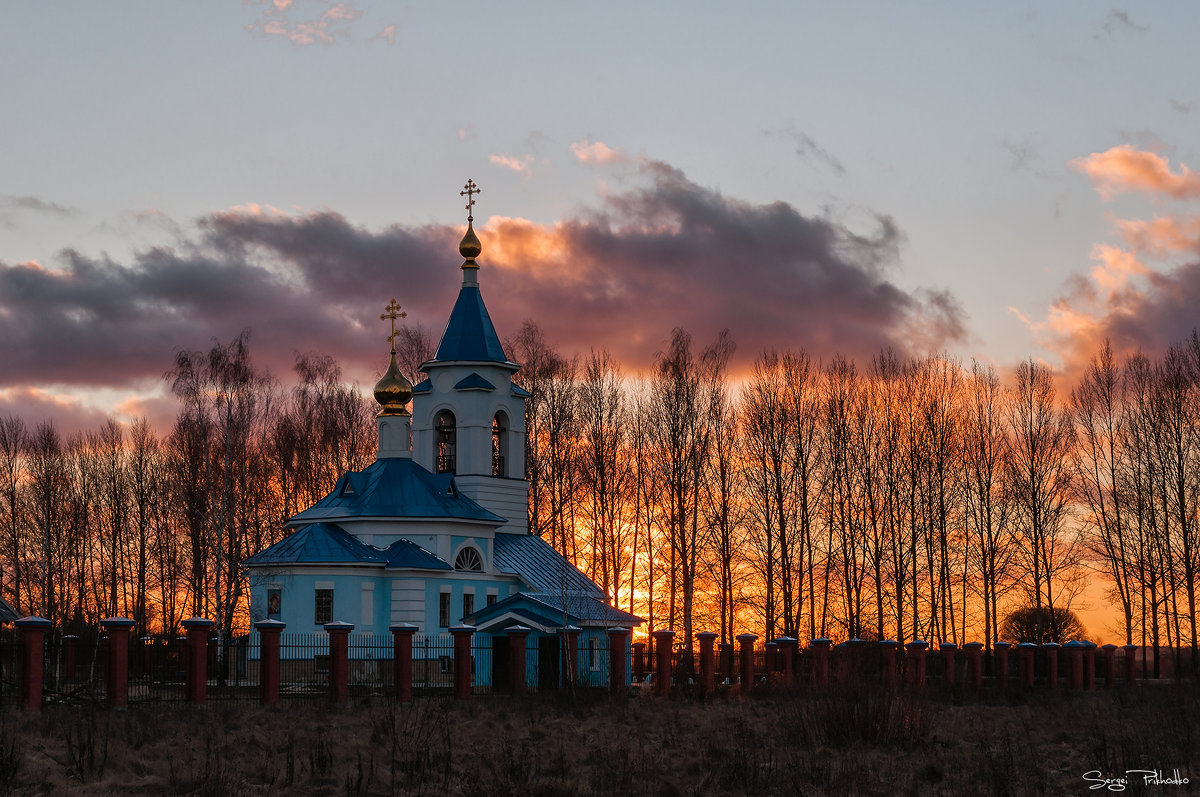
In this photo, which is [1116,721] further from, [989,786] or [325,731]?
[325,731]

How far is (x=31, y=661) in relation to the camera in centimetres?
2042

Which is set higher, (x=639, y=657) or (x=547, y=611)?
(x=547, y=611)

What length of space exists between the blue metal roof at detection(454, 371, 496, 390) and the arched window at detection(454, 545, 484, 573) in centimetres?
521

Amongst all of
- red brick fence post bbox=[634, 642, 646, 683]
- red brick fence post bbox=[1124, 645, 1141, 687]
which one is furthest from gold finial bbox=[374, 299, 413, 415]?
red brick fence post bbox=[1124, 645, 1141, 687]

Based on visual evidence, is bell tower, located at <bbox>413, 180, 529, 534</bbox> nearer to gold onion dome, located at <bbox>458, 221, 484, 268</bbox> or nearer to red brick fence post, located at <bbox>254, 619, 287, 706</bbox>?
gold onion dome, located at <bbox>458, 221, 484, 268</bbox>

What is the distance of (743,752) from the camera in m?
17.2

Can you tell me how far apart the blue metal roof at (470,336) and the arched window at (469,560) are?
612 centimetres

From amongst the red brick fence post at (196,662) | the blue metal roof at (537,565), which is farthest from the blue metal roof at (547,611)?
the red brick fence post at (196,662)

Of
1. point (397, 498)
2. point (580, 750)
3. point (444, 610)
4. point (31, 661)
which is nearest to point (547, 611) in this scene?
point (444, 610)

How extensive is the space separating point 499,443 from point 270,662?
1759 cm

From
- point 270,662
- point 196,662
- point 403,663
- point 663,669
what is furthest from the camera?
point 663,669

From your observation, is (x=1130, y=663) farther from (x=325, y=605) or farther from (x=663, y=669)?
(x=325, y=605)

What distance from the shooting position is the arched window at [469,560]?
3606 centimetres

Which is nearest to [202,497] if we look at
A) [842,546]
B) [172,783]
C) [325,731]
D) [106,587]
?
[106,587]
